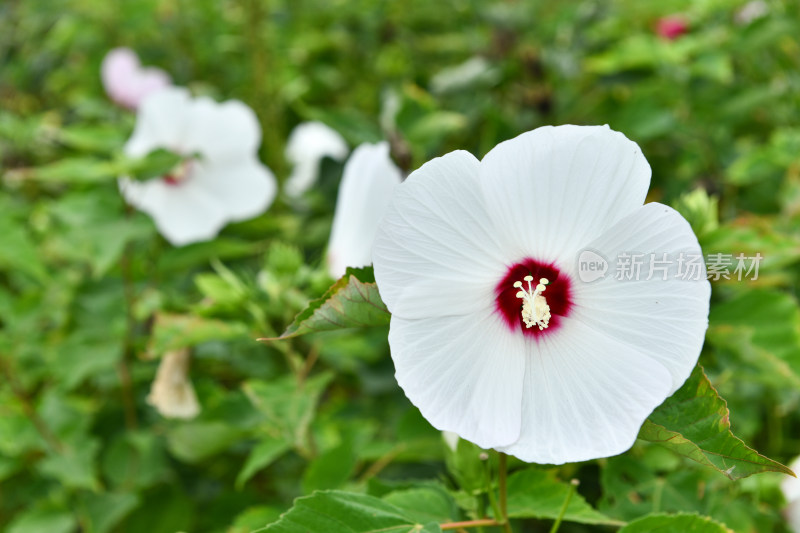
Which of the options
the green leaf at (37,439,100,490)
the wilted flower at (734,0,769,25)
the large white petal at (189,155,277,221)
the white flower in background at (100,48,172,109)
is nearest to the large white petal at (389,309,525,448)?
the green leaf at (37,439,100,490)

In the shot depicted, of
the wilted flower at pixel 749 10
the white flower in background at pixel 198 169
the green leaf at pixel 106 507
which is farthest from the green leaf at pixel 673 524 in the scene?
the wilted flower at pixel 749 10

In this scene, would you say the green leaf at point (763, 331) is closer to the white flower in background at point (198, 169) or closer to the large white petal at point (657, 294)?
the large white petal at point (657, 294)

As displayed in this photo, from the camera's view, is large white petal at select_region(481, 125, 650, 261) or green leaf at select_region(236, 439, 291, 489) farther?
green leaf at select_region(236, 439, 291, 489)

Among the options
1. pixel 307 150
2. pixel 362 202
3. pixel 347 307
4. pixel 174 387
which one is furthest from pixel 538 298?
pixel 307 150

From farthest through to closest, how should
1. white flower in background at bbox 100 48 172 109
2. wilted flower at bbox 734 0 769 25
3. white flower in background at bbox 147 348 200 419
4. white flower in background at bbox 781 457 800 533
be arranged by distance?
wilted flower at bbox 734 0 769 25
white flower in background at bbox 100 48 172 109
white flower in background at bbox 147 348 200 419
white flower in background at bbox 781 457 800 533

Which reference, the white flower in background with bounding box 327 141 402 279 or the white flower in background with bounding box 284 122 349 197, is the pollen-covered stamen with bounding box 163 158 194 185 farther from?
the white flower in background with bounding box 327 141 402 279

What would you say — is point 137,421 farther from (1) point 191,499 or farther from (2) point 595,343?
(2) point 595,343
